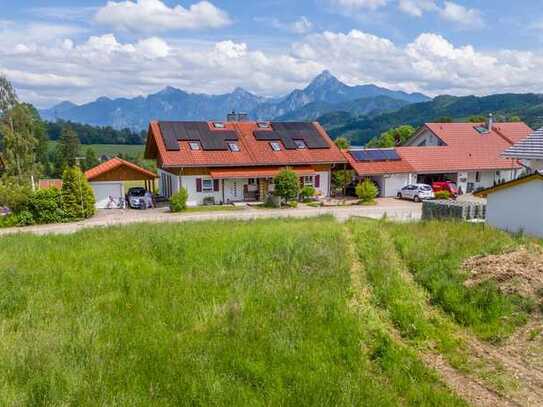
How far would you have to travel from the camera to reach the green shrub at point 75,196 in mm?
27469

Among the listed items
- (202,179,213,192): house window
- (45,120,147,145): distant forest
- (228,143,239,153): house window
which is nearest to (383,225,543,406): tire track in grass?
(202,179,213,192): house window

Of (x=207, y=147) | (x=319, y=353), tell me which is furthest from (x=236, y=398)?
(x=207, y=147)

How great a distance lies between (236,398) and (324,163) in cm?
3035

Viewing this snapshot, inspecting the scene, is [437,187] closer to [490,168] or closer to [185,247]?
[490,168]

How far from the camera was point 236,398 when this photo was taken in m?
6.33

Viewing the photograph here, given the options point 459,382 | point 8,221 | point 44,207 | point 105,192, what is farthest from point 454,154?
point 459,382

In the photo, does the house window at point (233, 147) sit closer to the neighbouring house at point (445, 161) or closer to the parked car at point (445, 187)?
the neighbouring house at point (445, 161)

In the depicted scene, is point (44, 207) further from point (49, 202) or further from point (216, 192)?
point (216, 192)

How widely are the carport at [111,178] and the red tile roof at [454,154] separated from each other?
17.5 m

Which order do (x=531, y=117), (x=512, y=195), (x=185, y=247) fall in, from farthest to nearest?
(x=531, y=117) → (x=512, y=195) → (x=185, y=247)

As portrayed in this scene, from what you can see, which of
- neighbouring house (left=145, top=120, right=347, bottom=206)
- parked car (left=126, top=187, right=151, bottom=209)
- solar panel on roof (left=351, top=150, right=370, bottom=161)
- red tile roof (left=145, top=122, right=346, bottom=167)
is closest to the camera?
parked car (left=126, top=187, right=151, bottom=209)

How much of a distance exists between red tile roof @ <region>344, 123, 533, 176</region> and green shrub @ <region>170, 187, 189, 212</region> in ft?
46.7

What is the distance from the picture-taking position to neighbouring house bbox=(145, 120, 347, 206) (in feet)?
107

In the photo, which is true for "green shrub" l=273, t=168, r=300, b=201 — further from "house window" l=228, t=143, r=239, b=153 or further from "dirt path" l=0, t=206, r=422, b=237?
"house window" l=228, t=143, r=239, b=153
